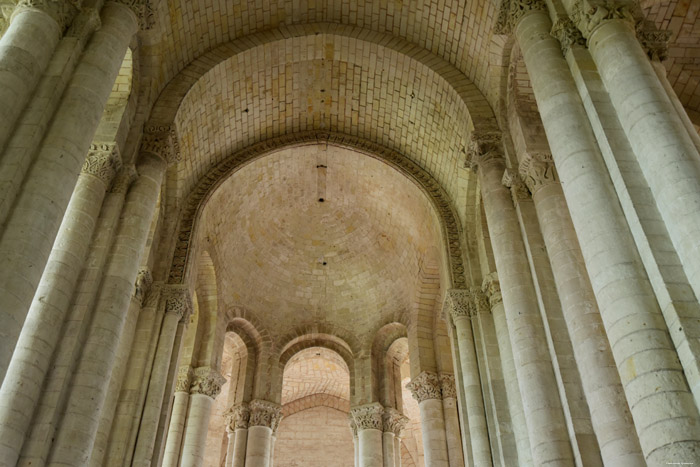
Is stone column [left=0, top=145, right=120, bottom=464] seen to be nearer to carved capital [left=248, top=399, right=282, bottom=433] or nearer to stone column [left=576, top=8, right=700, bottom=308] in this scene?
stone column [left=576, top=8, right=700, bottom=308]

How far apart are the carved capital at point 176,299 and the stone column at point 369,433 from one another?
6239mm

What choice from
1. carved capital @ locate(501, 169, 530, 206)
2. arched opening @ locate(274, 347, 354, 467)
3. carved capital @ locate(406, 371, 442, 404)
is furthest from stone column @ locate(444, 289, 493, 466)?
arched opening @ locate(274, 347, 354, 467)

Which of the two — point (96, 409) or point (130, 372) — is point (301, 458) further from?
point (96, 409)

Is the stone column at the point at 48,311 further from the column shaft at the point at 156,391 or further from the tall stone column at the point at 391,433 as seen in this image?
the tall stone column at the point at 391,433

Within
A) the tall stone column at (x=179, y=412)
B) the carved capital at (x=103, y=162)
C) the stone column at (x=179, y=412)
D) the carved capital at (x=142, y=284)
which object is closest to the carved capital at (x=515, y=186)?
the carved capital at (x=103, y=162)

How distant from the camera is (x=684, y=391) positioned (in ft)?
15.1

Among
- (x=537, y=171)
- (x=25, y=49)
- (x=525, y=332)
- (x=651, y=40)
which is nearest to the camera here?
(x=25, y=49)

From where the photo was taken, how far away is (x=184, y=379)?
570 inches

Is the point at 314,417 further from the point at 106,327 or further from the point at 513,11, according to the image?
the point at 513,11

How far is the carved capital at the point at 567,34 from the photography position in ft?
24.6

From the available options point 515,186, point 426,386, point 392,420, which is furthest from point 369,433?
point 515,186

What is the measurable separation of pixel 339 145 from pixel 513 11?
23.2 feet

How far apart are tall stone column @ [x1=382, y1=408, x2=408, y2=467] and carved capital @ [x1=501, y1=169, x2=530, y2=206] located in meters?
8.56

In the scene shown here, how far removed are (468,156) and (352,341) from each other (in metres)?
8.24
